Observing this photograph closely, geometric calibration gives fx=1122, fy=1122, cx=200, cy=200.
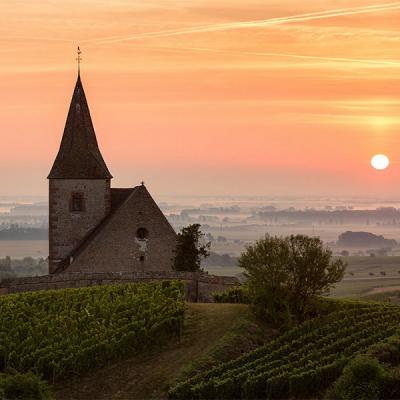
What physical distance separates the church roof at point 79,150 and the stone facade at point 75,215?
17.0 inches

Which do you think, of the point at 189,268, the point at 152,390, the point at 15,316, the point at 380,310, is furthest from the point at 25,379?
the point at 189,268

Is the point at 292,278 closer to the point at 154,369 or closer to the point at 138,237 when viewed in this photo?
the point at 154,369

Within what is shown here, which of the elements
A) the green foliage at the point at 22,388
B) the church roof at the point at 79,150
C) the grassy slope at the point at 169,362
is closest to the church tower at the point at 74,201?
the church roof at the point at 79,150

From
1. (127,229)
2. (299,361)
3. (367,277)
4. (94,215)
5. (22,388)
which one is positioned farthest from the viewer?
(367,277)

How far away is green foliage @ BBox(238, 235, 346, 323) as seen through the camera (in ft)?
158

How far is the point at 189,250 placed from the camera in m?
63.6

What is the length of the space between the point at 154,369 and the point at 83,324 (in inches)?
239

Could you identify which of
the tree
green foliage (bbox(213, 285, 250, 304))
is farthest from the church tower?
green foliage (bbox(213, 285, 250, 304))

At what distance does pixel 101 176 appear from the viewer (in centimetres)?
6906

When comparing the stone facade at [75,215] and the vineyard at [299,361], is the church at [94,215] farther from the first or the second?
the vineyard at [299,361]

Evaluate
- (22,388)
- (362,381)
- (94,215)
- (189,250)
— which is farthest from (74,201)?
(362,381)

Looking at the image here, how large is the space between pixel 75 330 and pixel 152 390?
7229 millimetres

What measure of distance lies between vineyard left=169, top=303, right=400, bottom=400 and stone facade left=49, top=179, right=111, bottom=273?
24.8 metres

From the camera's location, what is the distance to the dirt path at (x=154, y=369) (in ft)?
143
